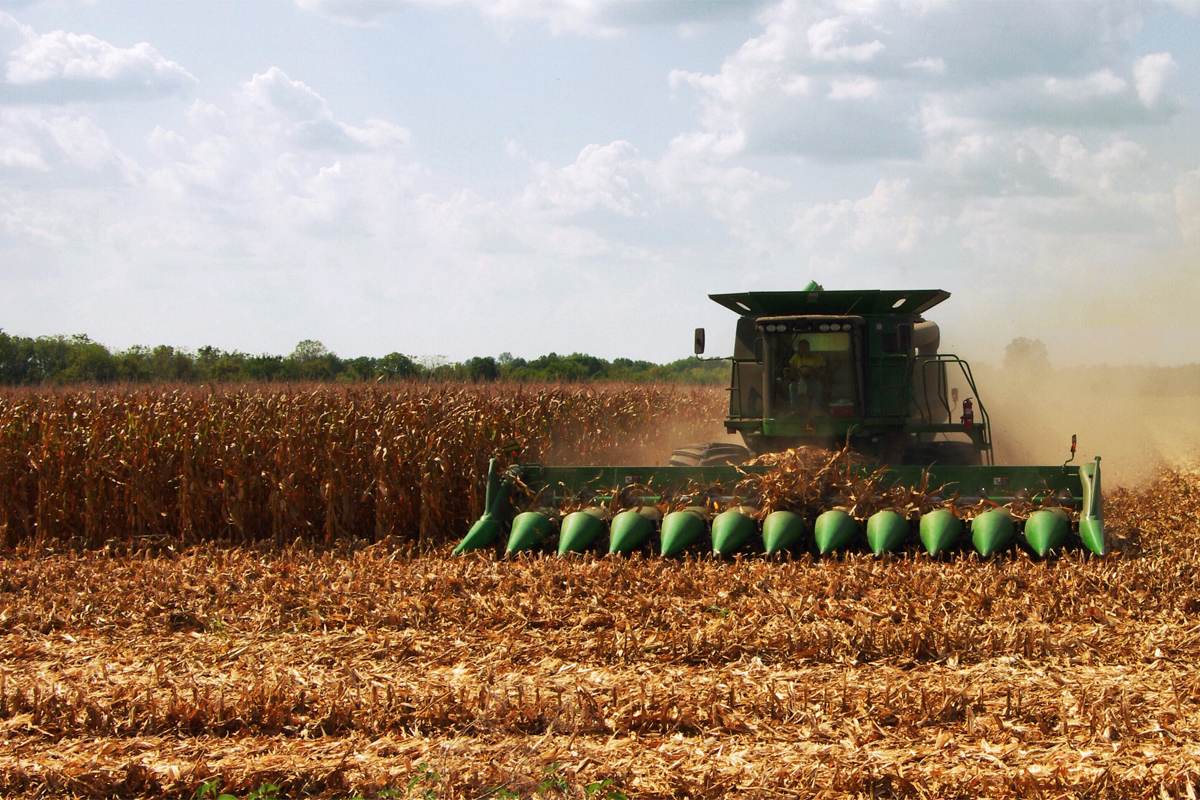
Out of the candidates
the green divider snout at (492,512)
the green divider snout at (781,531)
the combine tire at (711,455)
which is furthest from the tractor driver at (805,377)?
the green divider snout at (492,512)

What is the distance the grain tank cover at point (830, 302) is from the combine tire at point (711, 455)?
1.32 meters

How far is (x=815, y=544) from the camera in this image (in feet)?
24.6

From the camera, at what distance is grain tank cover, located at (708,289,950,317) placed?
8891 mm

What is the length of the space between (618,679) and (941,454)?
525 centimetres

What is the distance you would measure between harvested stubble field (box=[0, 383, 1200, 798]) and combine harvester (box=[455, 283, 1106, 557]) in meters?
0.32

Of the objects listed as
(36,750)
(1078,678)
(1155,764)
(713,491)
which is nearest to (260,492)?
(713,491)

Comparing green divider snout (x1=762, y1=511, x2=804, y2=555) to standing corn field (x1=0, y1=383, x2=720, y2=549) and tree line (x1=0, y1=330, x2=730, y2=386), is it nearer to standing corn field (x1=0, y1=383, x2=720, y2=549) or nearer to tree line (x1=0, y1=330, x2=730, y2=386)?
standing corn field (x1=0, y1=383, x2=720, y2=549)

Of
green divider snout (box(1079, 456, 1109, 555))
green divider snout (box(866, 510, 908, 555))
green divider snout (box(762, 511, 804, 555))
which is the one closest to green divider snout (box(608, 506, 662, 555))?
green divider snout (box(762, 511, 804, 555))

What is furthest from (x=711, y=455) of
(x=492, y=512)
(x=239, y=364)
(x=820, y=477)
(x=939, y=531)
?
(x=239, y=364)

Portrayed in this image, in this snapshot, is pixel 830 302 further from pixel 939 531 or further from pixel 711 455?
pixel 939 531

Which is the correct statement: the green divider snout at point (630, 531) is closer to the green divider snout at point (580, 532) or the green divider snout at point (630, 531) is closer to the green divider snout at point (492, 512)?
the green divider snout at point (580, 532)

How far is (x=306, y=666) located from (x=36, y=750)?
1.25m

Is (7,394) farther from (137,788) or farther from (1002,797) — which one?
(1002,797)

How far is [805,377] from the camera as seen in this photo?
870 centimetres
